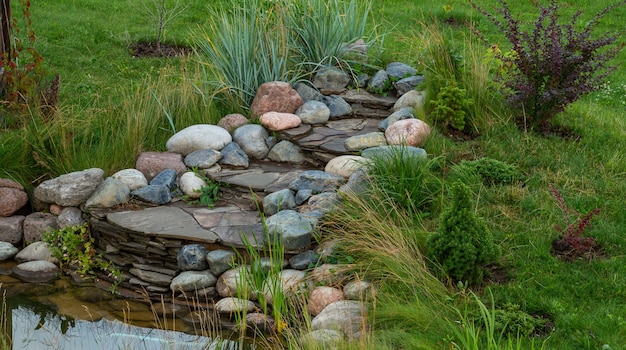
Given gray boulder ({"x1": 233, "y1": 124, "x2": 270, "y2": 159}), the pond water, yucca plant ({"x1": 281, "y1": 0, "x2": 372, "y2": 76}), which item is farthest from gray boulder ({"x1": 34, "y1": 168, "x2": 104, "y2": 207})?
yucca plant ({"x1": 281, "y1": 0, "x2": 372, "y2": 76})

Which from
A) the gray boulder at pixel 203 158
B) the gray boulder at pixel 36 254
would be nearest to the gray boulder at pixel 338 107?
the gray boulder at pixel 203 158

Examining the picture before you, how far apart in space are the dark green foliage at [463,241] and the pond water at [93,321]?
4.72ft

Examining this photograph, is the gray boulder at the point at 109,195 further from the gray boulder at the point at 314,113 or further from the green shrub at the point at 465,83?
the green shrub at the point at 465,83

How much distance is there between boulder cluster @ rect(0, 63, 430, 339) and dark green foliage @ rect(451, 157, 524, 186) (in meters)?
0.42

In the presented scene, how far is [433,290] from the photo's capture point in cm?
530

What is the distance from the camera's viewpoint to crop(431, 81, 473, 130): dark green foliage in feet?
24.4

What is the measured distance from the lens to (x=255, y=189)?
704 centimetres

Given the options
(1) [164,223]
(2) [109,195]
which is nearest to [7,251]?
(2) [109,195]

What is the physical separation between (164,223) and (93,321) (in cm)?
102

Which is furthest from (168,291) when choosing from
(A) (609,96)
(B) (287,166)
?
(A) (609,96)

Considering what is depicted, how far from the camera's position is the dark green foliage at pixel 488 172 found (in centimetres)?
663

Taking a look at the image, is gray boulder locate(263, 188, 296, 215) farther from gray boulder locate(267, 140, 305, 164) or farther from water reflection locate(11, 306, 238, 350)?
water reflection locate(11, 306, 238, 350)

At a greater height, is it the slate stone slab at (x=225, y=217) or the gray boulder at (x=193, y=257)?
the slate stone slab at (x=225, y=217)

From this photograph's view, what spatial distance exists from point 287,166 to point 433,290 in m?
2.66
